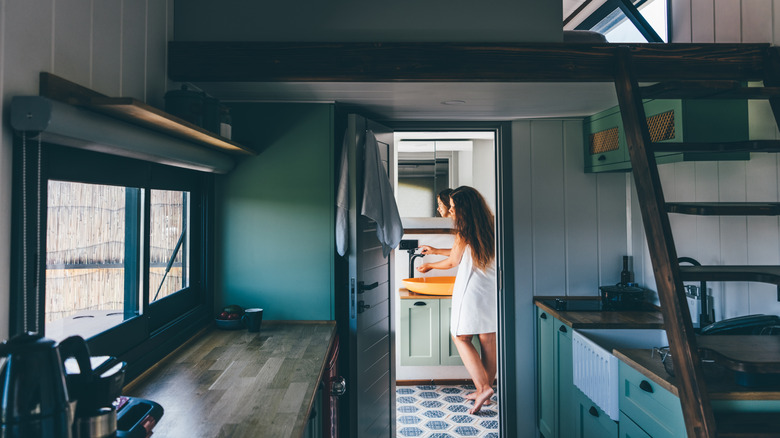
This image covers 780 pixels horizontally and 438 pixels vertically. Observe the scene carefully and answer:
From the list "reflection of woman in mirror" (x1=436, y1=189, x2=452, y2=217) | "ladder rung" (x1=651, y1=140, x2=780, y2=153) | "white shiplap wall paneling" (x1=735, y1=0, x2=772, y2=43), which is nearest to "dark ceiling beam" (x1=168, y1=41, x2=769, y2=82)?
"white shiplap wall paneling" (x1=735, y1=0, x2=772, y2=43)

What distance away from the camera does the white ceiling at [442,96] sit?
95.1 inches

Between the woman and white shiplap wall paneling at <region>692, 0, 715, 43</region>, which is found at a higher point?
white shiplap wall paneling at <region>692, 0, 715, 43</region>

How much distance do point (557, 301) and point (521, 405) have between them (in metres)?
0.81

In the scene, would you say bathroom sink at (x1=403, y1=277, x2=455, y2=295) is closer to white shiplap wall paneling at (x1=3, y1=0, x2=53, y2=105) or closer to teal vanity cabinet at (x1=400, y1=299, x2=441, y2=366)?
teal vanity cabinet at (x1=400, y1=299, x2=441, y2=366)

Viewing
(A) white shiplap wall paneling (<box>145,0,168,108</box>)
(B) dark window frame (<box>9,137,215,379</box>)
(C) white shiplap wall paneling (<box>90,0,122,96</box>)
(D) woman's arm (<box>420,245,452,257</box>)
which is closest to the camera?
(B) dark window frame (<box>9,137,215,379</box>)

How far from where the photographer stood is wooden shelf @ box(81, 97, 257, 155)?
4.30ft

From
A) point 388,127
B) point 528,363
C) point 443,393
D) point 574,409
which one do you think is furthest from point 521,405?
point 388,127

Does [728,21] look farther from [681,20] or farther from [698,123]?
[698,123]

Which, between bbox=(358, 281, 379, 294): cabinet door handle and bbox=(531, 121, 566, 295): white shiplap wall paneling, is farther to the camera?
bbox=(531, 121, 566, 295): white shiplap wall paneling

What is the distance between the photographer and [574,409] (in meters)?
2.76

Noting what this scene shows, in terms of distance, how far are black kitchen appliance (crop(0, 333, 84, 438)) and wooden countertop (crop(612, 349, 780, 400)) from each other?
167cm

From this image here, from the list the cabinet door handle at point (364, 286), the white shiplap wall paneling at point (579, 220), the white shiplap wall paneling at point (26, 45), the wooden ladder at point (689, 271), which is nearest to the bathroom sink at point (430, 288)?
the white shiplap wall paneling at point (579, 220)

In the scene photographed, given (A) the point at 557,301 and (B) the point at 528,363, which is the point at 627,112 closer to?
(A) the point at 557,301

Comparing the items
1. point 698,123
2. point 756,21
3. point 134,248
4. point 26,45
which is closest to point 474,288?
point 698,123
